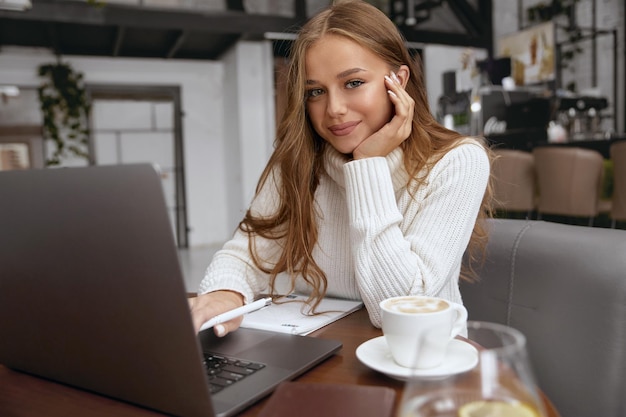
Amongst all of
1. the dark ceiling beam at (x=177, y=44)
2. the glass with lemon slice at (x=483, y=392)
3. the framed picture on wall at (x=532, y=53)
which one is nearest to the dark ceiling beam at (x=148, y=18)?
the dark ceiling beam at (x=177, y=44)

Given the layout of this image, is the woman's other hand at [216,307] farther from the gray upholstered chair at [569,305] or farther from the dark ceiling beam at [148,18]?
the dark ceiling beam at [148,18]

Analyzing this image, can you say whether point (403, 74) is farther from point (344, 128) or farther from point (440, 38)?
point (440, 38)

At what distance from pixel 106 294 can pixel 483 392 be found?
38cm

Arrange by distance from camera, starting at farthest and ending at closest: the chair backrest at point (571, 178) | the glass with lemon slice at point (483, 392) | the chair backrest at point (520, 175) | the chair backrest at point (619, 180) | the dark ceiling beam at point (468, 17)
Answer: the dark ceiling beam at point (468, 17) < the chair backrest at point (520, 175) < the chair backrest at point (571, 178) < the chair backrest at point (619, 180) < the glass with lemon slice at point (483, 392)

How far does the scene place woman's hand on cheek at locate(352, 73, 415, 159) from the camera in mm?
1241

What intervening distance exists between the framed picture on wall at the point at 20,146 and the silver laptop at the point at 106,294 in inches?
292

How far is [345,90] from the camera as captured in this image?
4.14ft

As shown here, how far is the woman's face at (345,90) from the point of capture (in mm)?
1249

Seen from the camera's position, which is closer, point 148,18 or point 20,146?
point 148,18

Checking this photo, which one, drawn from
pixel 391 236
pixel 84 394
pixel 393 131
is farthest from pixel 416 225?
pixel 84 394

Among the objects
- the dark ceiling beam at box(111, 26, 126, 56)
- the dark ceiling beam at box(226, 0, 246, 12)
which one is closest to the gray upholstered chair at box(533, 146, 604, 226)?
the dark ceiling beam at box(226, 0, 246, 12)

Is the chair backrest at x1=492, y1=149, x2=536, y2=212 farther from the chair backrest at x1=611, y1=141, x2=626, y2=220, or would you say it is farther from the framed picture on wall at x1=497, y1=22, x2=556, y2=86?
the framed picture on wall at x1=497, y1=22, x2=556, y2=86

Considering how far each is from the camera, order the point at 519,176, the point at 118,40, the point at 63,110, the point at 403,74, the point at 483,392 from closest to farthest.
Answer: the point at 483,392, the point at 403,74, the point at 519,176, the point at 118,40, the point at 63,110

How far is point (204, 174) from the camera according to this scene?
801 cm
